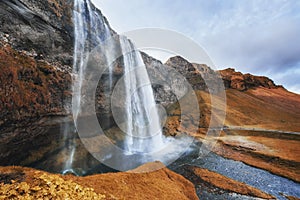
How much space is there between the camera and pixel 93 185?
4742 mm

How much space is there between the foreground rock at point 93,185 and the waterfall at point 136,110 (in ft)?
25.0

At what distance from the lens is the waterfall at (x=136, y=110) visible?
51.3 ft

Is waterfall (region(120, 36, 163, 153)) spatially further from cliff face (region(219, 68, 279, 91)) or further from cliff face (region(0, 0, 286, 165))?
cliff face (region(219, 68, 279, 91))

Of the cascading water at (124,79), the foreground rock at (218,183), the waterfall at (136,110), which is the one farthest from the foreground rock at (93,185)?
the waterfall at (136,110)

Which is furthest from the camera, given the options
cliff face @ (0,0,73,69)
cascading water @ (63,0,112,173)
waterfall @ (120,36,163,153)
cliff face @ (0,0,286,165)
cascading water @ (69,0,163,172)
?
waterfall @ (120,36,163,153)

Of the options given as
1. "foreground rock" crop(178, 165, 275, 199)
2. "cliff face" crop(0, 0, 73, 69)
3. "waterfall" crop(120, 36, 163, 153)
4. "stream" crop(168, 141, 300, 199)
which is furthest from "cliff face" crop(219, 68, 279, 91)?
"cliff face" crop(0, 0, 73, 69)

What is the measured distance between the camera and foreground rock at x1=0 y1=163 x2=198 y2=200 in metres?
3.54

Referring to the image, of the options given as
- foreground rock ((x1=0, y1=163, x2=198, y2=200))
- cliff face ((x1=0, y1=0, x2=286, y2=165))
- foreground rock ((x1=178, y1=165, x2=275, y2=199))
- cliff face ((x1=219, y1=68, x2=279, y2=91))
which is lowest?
foreground rock ((x1=178, y1=165, x2=275, y2=199))

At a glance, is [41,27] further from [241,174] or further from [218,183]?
[241,174]

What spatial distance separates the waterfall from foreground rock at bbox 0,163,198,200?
25.0 ft

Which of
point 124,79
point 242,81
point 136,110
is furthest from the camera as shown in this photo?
point 242,81

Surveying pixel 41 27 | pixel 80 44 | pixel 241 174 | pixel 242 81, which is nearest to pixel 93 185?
pixel 241 174

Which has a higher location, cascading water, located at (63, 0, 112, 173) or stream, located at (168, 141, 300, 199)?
cascading water, located at (63, 0, 112, 173)

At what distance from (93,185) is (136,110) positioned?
12.0 meters
